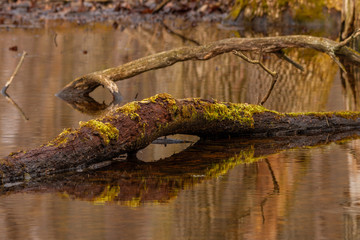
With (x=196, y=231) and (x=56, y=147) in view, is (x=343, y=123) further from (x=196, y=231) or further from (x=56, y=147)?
(x=196, y=231)

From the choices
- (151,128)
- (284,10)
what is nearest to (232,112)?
(151,128)

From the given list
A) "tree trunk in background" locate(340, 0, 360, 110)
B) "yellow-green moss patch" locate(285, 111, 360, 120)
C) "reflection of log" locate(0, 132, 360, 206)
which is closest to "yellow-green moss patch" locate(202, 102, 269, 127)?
"reflection of log" locate(0, 132, 360, 206)

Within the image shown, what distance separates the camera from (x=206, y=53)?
10891mm

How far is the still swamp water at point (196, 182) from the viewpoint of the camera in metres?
5.53

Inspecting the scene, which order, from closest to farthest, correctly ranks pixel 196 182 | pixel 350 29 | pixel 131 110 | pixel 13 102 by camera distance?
pixel 196 182 → pixel 131 110 → pixel 13 102 → pixel 350 29

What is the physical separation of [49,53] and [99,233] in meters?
13.1

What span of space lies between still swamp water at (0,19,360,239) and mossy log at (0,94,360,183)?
0.15m

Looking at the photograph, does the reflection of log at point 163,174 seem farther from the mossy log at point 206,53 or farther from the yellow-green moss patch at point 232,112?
the mossy log at point 206,53

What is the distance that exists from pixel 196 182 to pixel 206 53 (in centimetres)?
415

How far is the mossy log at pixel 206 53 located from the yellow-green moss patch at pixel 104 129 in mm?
3433

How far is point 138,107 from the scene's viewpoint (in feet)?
25.3

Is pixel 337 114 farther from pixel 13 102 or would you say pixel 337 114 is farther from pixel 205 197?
pixel 13 102

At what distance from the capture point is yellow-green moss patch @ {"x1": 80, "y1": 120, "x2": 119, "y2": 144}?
24.1 ft

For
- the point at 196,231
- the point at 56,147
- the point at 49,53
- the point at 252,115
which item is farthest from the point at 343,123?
the point at 49,53
